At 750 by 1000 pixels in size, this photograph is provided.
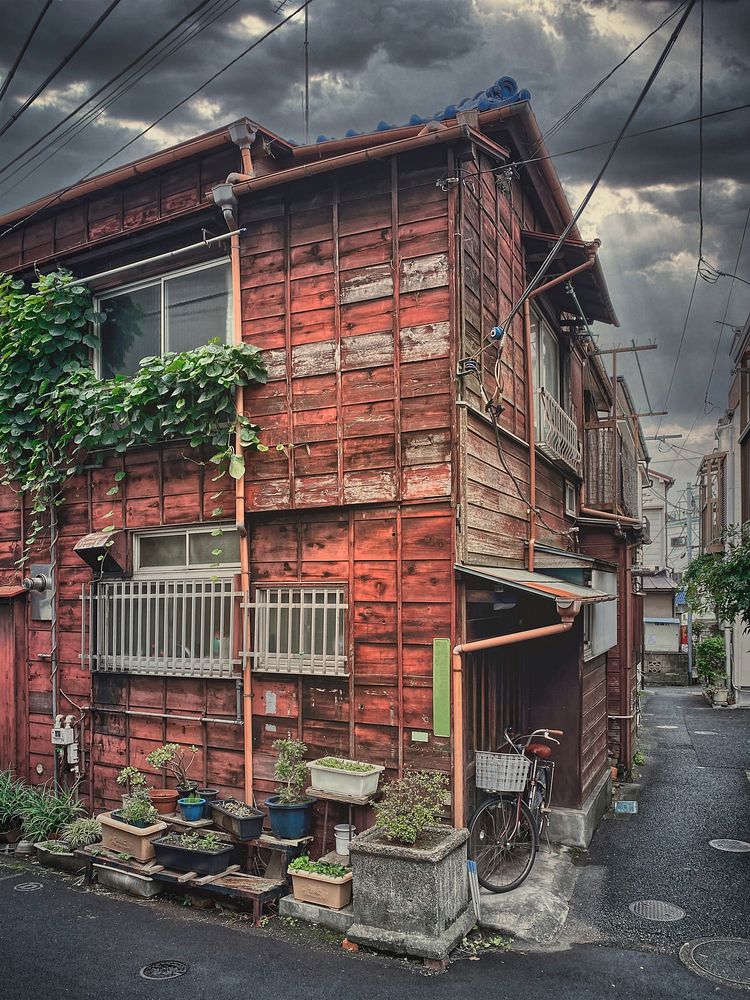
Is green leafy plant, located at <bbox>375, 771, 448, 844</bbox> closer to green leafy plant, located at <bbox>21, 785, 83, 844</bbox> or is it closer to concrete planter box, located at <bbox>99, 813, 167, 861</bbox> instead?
concrete planter box, located at <bbox>99, 813, 167, 861</bbox>

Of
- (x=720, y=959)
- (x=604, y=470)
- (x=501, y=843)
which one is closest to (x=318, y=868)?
(x=501, y=843)

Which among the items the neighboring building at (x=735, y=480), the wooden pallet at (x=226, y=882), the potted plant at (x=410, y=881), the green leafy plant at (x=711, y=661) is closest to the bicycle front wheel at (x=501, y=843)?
the potted plant at (x=410, y=881)

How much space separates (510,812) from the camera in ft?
27.2

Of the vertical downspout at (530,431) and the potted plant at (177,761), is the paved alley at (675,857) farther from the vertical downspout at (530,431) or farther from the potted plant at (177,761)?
the potted plant at (177,761)

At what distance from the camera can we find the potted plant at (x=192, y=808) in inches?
314

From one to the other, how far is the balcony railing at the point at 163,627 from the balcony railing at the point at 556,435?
4539 millimetres

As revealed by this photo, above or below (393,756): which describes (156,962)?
below

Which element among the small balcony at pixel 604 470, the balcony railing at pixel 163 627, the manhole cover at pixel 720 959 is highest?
the small balcony at pixel 604 470

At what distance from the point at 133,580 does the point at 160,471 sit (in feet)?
4.51

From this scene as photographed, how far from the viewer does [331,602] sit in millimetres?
7895

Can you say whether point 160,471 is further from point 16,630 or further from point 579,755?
point 579,755

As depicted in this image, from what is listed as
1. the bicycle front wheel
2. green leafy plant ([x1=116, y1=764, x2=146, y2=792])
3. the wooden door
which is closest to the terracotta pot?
green leafy plant ([x1=116, y1=764, x2=146, y2=792])

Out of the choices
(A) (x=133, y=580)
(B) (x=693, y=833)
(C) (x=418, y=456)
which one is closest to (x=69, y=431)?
(A) (x=133, y=580)

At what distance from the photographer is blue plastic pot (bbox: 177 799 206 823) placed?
7969 mm
